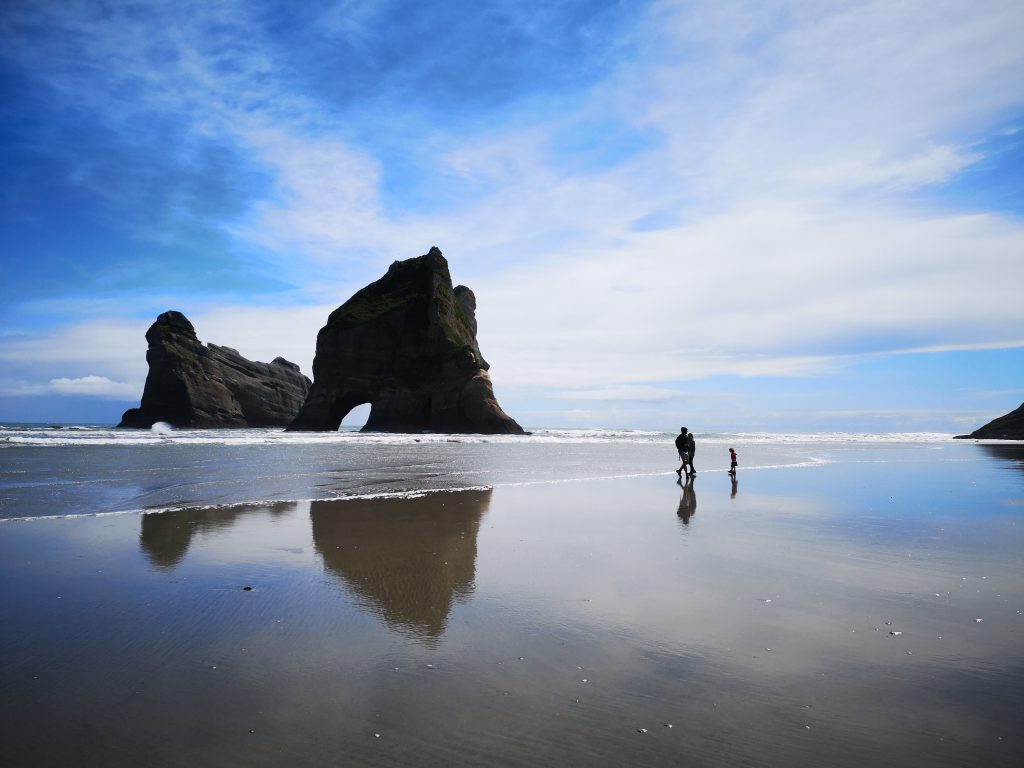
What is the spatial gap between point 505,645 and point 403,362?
62.8m

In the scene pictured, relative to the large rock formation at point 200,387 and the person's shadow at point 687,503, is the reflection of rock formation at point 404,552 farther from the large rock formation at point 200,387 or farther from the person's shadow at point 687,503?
the large rock formation at point 200,387

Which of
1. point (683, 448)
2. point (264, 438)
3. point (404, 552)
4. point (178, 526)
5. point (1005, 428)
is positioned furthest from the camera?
point (1005, 428)

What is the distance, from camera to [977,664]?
4.08 metres

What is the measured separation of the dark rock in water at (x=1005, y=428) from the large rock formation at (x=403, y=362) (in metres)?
50.0

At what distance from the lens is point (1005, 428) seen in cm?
6150

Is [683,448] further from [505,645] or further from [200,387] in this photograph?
[200,387]

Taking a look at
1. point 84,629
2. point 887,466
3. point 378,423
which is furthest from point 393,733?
point 378,423

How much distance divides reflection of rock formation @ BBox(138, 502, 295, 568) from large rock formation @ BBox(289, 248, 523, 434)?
4741 centimetres

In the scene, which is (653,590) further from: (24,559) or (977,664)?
(24,559)

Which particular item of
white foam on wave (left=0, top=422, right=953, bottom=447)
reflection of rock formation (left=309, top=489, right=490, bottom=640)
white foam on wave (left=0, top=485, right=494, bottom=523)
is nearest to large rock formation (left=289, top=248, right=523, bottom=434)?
white foam on wave (left=0, top=422, right=953, bottom=447)

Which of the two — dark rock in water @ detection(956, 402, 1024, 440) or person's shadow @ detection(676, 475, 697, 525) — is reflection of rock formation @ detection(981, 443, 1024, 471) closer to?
person's shadow @ detection(676, 475, 697, 525)

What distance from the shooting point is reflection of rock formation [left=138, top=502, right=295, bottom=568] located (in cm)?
712

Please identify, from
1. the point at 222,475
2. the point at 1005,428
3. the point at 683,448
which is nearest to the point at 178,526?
the point at 222,475

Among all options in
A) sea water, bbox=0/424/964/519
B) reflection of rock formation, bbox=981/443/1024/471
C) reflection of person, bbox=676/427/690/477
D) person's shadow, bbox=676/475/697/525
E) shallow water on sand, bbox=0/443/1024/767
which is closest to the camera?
shallow water on sand, bbox=0/443/1024/767
